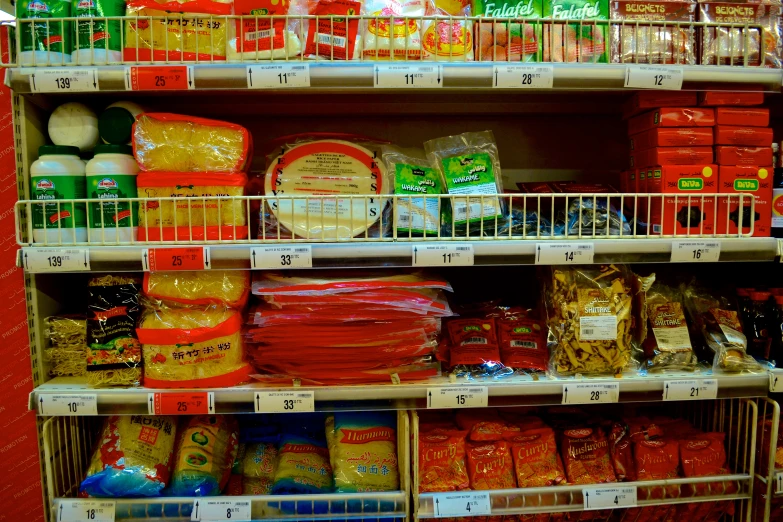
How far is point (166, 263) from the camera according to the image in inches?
51.1

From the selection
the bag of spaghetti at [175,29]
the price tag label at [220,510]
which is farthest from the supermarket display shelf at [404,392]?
the bag of spaghetti at [175,29]

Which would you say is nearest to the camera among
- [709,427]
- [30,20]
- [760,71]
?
[30,20]

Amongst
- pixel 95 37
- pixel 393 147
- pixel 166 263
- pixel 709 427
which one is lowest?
pixel 709 427

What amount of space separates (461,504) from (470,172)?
35.1 inches

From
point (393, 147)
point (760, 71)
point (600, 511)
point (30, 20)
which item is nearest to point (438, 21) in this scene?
point (393, 147)

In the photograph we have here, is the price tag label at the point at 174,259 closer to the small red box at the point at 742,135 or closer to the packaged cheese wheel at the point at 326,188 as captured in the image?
the packaged cheese wheel at the point at 326,188

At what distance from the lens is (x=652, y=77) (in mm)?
1348

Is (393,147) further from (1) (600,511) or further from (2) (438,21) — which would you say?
(1) (600,511)

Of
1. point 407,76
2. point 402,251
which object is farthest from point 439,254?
point 407,76

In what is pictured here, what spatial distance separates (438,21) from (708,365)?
48.0 inches

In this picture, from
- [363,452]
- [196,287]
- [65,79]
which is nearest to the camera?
[65,79]

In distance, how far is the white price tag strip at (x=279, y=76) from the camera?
1.29 m

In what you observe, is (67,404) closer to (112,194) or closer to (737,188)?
(112,194)

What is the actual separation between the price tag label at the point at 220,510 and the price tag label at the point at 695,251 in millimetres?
1283
